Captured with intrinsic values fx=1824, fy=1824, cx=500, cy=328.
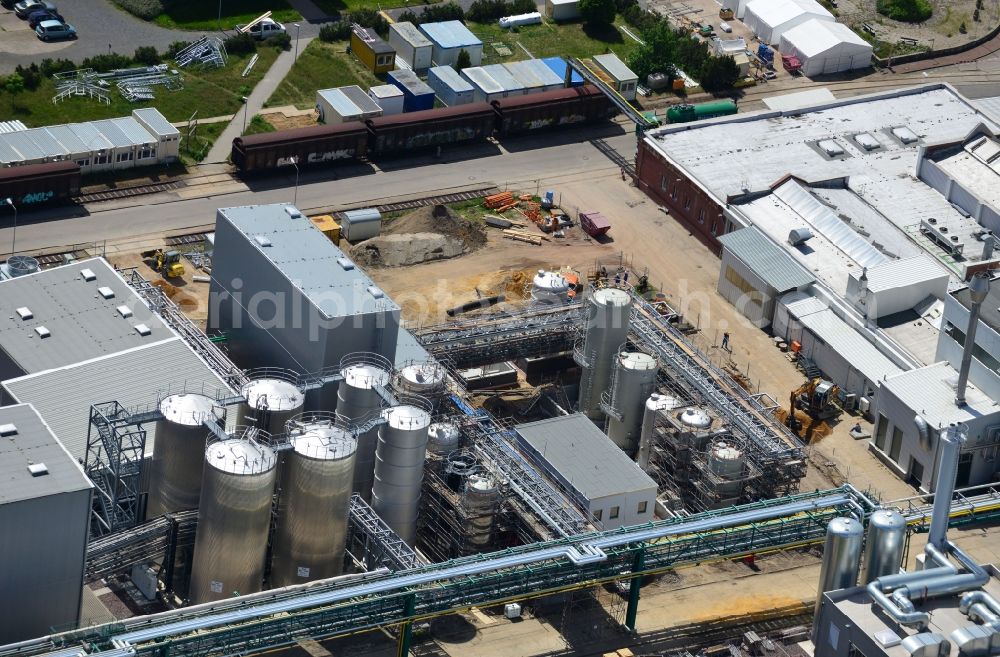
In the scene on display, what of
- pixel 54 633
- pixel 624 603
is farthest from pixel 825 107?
pixel 54 633

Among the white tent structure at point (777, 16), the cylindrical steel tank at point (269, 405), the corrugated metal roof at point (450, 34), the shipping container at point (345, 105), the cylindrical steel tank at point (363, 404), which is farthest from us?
the white tent structure at point (777, 16)

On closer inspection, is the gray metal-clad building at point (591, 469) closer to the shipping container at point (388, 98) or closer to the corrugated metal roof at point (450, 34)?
the shipping container at point (388, 98)

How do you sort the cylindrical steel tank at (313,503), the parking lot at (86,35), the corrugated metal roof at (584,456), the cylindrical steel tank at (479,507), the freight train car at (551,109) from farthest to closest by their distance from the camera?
the parking lot at (86,35) → the freight train car at (551,109) → the corrugated metal roof at (584,456) → the cylindrical steel tank at (479,507) → the cylindrical steel tank at (313,503)

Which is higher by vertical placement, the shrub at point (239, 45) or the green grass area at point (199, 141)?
the shrub at point (239, 45)

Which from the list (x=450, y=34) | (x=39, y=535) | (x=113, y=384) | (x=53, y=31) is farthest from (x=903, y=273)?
(x=53, y=31)

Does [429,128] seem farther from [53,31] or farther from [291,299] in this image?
[291,299]

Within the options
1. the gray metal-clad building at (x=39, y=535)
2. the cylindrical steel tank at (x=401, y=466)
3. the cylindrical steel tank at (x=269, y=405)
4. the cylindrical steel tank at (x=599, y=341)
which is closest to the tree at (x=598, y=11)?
the cylindrical steel tank at (x=599, y=341)

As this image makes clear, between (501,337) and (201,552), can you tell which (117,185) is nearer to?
(501,337)

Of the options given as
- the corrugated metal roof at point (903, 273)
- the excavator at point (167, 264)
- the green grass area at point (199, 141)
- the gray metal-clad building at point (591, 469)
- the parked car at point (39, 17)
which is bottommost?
Result: the excavator at point (167, 264)

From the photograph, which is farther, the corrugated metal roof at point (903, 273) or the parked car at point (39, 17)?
the parked car at point (39, 17)
